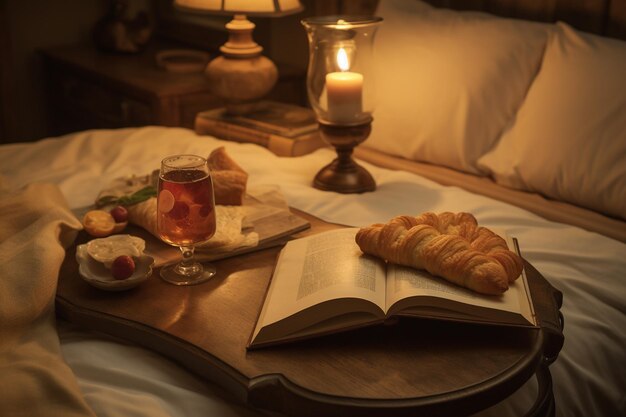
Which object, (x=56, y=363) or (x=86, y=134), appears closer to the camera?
(x=56, y=363)

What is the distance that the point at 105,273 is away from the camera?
118 cm

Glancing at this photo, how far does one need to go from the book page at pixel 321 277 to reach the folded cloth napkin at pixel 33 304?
0.28m

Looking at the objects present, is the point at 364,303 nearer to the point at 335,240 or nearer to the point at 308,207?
the point at 335,240

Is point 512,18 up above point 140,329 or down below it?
above

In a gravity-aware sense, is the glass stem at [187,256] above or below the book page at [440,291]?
below

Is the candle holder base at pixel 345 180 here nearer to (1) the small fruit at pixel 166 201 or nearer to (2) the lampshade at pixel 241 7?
(2) the lampshade at pixel 241 7

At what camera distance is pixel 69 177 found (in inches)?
69.6

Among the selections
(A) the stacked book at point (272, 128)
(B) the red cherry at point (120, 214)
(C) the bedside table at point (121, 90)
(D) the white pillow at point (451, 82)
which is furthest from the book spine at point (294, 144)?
(B) the red cherry at point (120, 214)

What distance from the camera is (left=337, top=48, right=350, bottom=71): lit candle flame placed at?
5.64 feet

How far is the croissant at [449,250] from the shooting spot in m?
1.04

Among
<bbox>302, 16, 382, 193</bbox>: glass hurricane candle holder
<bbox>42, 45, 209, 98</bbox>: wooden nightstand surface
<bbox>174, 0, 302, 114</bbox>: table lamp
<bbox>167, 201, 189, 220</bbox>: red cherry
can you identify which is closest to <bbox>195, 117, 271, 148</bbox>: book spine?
<bbox>174, 0, 302, 114</bbox>: table lamp

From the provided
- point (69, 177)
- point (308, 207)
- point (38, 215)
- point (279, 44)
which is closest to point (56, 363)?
point (38, 215)

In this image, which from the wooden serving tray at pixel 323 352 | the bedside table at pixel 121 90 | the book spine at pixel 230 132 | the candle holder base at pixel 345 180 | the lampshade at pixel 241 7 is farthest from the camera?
the bedside table at pixel 121 90

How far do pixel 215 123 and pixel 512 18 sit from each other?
2.98 feet
